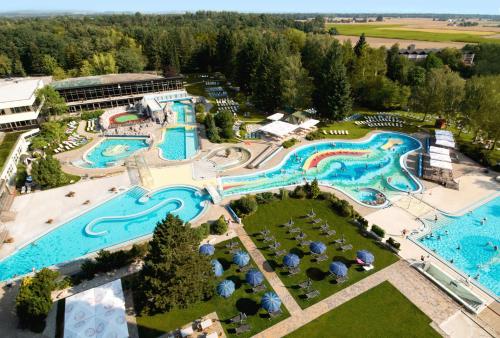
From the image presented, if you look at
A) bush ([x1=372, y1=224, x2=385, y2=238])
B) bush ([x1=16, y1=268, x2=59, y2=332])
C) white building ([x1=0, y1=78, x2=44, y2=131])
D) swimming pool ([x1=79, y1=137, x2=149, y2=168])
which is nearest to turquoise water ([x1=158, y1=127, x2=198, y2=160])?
swimming pool ([x1=79, y1=137, x2=149, y2=168])

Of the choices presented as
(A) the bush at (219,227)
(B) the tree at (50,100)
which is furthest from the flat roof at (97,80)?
(A) the bush at (219,227)

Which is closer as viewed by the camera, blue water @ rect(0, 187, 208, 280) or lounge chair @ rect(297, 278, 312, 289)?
lounge chair @ rect(297, 278, 312, 289)

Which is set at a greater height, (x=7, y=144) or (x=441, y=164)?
(x=441, y=164)

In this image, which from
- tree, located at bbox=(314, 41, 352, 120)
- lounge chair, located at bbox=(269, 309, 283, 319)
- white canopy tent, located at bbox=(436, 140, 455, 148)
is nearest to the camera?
lounge chair, located at bbox=(269, 309, 283, 319)

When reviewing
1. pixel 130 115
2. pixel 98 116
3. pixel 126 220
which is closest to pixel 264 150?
pixel 126 220

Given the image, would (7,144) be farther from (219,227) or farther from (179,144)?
(219,227)

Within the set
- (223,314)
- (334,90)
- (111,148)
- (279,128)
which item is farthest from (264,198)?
(111,148)

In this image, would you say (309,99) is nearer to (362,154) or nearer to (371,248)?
(362,154)

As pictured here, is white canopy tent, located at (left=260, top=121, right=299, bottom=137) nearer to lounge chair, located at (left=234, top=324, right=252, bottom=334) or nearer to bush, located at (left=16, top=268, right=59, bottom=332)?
lounge chair, located at (left=234, top=324, right=252, bottom=334)
